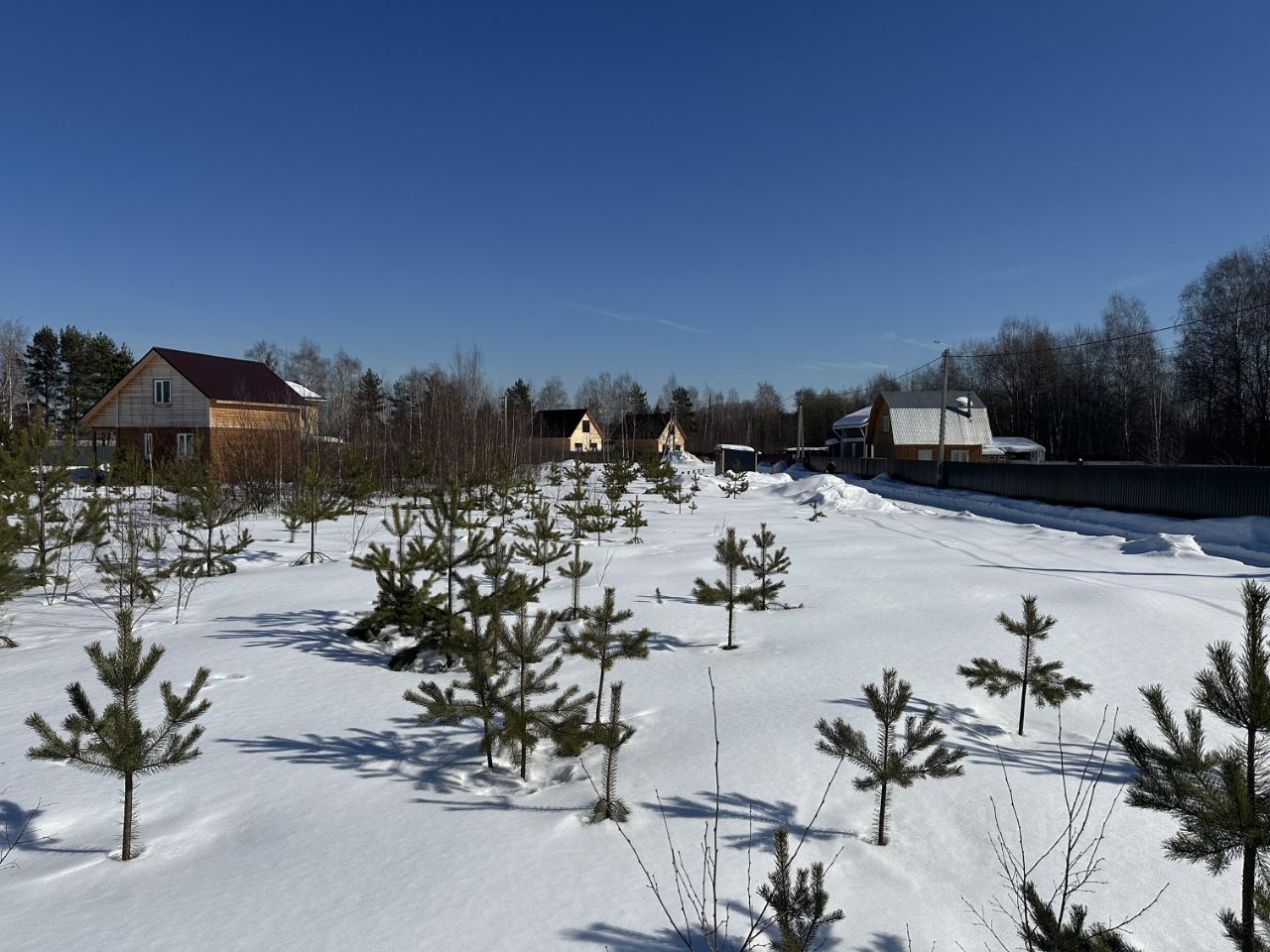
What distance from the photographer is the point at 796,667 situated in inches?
271

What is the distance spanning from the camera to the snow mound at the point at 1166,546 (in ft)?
43.9

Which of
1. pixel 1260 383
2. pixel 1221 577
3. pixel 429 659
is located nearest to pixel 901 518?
pixel 1221 577

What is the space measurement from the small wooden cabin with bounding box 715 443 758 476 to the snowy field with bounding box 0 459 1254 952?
40.8 metres

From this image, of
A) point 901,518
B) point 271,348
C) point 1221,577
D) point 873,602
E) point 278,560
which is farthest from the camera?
point 271,348

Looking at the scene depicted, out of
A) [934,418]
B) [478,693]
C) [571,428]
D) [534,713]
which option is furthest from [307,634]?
[571,428]

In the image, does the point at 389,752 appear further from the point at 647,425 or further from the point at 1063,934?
the point at 647,425

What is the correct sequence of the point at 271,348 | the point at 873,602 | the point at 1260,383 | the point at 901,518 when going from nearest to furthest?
the point at 873,602 < the point at 901,518 < the point at 1260,383 < the point at 271,348

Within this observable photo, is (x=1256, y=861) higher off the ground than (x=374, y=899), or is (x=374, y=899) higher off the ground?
(x=1256, y=861)

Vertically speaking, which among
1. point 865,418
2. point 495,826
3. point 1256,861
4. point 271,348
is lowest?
point 495,826

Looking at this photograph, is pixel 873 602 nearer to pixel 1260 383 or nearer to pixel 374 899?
pixel 374 899

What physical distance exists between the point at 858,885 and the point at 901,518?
1968 centimetres

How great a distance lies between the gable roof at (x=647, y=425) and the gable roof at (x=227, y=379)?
43237 mm

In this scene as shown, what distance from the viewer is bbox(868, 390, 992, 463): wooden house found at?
152ft

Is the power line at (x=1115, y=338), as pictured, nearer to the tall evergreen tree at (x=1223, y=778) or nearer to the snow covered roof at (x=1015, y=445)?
the snow covered roof at (x=1015, y=445)
